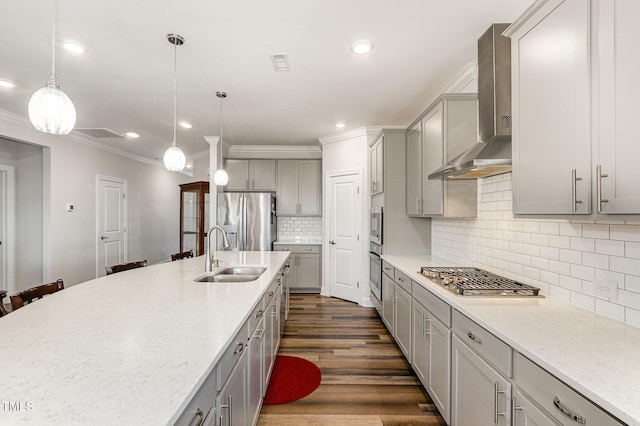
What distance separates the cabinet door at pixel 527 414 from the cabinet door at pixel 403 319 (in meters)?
1.34

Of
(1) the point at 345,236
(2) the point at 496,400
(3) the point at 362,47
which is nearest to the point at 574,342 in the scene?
(2) the point at 496,400

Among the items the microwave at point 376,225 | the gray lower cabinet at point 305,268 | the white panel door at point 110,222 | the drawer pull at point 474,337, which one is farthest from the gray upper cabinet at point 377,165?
the white panel door at point 110,222

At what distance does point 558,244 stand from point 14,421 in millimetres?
2368

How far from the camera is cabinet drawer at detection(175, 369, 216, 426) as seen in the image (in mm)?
842

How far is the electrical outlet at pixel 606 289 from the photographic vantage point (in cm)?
141

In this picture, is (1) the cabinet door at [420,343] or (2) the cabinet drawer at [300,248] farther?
(2) the cabinet drawer at [300,248]

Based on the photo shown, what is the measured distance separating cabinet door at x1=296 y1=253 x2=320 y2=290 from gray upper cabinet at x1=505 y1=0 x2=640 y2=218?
13.0 ft

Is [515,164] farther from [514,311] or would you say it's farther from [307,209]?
[307,209]

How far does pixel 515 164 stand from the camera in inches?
63.2

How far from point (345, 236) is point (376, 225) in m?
0.96

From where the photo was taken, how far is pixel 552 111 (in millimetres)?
1355

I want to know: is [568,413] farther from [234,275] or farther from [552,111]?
[234,275]

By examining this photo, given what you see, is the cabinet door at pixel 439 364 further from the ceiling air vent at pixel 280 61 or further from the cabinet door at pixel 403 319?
the ceiling air vent at pixel 280 61

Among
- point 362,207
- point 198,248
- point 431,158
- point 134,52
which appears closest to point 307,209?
point 362,207
